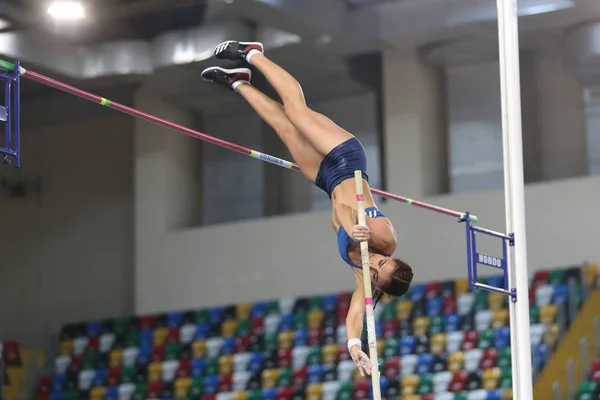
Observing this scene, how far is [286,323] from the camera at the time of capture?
13969mm

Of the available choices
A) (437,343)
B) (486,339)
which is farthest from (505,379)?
(437,343)

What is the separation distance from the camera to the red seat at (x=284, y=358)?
1342 centimetres

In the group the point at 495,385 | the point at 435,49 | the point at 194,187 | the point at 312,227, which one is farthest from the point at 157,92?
the point at 495,385

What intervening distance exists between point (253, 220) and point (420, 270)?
2.42 metres

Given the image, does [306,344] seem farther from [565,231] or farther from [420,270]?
[565,231]

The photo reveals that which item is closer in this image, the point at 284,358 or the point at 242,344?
the point at 284,358

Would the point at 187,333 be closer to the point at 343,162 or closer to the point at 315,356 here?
the point at 315,356

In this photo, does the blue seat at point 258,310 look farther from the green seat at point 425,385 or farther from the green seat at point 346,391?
the green seat at point 425,385

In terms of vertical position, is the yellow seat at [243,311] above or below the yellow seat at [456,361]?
above

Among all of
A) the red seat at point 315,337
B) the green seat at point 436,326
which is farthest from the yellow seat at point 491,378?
the red seat at point 315,337

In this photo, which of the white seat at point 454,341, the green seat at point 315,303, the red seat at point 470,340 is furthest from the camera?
the green seat at point 315,303

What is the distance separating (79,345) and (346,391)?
4.39m

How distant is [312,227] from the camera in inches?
572

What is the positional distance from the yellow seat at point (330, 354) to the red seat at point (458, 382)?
171 centimetres
